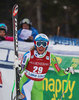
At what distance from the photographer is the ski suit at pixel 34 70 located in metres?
4.59

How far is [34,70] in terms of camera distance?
4.61 metres

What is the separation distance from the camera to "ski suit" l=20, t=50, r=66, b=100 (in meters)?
4.59

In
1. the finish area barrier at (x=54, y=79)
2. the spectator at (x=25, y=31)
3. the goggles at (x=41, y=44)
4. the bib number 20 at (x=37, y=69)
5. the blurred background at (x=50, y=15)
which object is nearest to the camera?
the goggles at (x=41, y=44)

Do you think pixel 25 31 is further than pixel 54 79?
Yes

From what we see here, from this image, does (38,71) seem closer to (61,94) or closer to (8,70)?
(61,94)

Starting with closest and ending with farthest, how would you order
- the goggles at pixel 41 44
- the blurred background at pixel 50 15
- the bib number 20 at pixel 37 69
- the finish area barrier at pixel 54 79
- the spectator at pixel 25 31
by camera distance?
the goggles at pixel 41 44
the bib number 20 at pixel 37 69
the finish area barrier at pixel 54 79
the spectator at pixel 25 31
the blurred background at pixel 50 15

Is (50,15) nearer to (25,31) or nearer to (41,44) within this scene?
(25,31)

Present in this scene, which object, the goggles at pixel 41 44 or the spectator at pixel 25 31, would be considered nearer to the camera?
the goggles at pixel 41 44

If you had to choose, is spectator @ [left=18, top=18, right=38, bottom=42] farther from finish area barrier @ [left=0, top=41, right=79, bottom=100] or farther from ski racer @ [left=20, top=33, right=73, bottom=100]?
ski racer @ [left=20, top=33, right=73, bottom=100]

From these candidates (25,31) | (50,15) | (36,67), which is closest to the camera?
(36,67)

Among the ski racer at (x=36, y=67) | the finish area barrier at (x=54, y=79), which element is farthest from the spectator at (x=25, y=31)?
the ski racer at (x=36, y=67)

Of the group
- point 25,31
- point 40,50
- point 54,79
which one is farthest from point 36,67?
point 25,31

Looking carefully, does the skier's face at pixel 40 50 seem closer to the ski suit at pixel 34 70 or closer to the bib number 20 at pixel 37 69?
the ski suit at pixel 34 70

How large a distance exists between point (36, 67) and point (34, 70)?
0.07 meters
